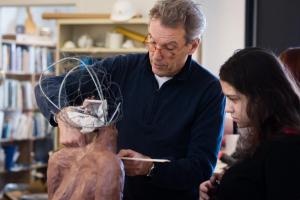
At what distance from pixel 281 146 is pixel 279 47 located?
2278mm

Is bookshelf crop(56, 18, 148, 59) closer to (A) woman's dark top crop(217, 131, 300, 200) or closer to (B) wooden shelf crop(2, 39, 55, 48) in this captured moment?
(B) wooden shelf crop(2, 39, 55, 48)

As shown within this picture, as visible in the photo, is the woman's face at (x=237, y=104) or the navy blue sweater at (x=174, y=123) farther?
the navy blue sweater at (x=174, y=123)

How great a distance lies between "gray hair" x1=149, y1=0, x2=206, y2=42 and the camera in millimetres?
1646

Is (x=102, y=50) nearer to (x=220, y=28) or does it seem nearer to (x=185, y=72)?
(x=220, y=28)

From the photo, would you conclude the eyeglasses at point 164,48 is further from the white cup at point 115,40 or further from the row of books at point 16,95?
the row of books at point 16,95

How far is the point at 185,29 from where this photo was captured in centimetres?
167

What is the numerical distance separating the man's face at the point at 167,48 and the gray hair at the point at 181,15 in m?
0.02

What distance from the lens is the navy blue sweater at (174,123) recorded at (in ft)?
5.49

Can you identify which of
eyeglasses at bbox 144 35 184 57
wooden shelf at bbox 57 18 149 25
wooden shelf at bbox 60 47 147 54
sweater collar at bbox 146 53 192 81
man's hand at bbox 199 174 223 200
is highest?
wooden shelf at bbox 57 18 149 25

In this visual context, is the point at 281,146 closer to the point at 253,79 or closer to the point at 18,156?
the point at 253,79

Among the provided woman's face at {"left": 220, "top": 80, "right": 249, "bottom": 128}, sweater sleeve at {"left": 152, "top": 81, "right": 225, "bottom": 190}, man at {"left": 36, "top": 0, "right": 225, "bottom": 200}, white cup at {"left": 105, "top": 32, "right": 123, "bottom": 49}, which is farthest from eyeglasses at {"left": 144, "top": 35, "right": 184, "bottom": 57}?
white cup at {"left": 105, "top": 32, "right": 123, "bottom": 49}

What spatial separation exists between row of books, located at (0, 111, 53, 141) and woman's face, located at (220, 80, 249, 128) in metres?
4.81

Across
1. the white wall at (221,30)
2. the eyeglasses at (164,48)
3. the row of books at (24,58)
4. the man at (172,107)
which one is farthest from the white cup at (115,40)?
the eyeglasses at (164,48)

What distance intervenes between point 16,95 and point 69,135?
4863 millimetres
